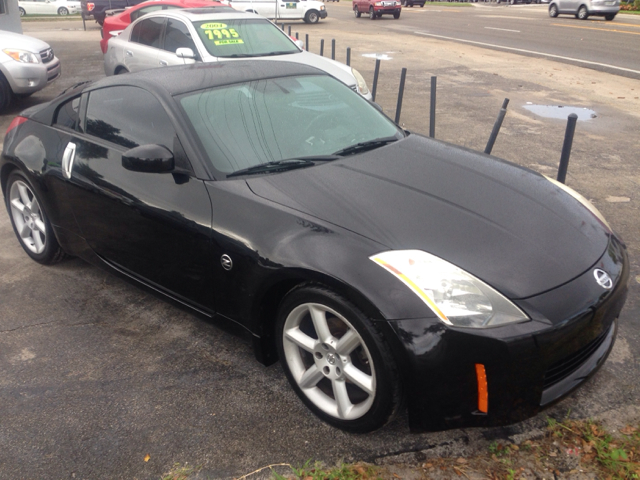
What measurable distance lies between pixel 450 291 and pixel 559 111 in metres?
7.96

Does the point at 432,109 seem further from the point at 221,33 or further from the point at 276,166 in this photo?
the point at 276,166

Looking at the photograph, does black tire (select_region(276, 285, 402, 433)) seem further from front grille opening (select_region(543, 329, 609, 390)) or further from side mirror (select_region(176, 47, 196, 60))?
side mirror (select_region(176, 47, 196, 60))

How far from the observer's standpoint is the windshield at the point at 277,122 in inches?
126

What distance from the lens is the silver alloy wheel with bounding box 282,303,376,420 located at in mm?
2566

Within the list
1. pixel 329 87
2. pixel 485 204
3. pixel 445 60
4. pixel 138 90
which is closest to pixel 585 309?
pixel 485 204

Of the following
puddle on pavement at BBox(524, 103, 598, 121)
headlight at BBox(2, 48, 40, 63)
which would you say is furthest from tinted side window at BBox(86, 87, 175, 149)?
puddle on pavement at BBox(524, 103, 598, 121)

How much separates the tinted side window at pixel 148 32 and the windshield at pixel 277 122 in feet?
19.3

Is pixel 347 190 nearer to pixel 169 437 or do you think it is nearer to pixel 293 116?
pixel 293 116

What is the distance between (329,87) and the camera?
13.1 ft

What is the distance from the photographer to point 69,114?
13.5 feet

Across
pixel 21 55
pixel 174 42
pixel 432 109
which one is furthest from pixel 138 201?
pixel 21 55

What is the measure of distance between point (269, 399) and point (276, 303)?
0.52 m

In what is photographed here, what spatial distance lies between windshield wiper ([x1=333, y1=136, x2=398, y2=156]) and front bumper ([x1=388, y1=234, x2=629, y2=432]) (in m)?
1.39

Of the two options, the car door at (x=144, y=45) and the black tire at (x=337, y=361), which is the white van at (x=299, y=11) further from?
the black tire at (x=337, y=361)
